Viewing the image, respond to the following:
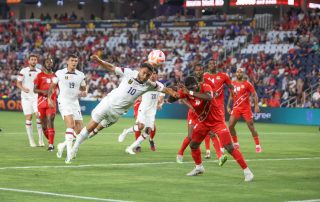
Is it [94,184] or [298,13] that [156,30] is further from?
[94,184]

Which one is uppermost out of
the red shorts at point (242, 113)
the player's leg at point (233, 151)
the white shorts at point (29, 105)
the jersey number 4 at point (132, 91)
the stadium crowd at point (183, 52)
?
the jersey number 4 at point (132, 91)

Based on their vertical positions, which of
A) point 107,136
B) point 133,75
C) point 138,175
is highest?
point 133,75

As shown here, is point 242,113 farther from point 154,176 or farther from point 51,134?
point 154,176

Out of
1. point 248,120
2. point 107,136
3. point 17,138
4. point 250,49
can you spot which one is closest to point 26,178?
point 248,120

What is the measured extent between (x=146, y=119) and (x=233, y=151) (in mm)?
7627

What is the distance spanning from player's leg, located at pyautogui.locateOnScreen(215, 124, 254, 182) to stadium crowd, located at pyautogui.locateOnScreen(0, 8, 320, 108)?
87.1 feet

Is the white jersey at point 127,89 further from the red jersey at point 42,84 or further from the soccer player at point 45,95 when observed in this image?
the red jersey at point 42,84

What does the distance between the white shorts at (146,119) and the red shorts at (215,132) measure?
6.63 meters

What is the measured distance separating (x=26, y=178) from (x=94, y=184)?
1603mm

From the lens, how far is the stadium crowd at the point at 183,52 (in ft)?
149

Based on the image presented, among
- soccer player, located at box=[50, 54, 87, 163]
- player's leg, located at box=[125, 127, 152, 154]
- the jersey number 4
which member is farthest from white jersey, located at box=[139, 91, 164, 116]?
the jersey number 4

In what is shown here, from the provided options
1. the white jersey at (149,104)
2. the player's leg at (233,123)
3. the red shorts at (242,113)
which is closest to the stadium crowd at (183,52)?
the red shorts at (242,113)

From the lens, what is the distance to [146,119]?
23453 mm

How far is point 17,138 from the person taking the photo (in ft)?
92.4
